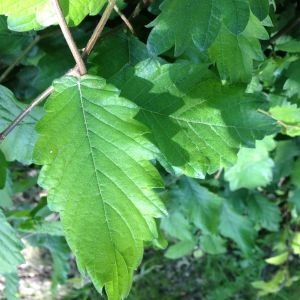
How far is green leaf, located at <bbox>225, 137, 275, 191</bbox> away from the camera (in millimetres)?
1417

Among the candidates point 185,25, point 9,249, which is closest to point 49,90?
point 185,25

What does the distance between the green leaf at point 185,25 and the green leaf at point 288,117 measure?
43 centimetres

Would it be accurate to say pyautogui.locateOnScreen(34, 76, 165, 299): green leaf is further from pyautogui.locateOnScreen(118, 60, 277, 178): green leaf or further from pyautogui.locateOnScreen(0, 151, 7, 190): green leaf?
pyautogui.locateOnScreen(0, 151, 7, 190): green leaf

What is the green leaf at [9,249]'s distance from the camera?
106 cm

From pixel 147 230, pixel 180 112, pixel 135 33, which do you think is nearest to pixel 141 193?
pixel 147 230

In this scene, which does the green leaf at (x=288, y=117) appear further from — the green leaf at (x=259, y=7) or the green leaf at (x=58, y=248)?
the green leaf at (x=58, y=248)

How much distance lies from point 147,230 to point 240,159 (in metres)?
0.76

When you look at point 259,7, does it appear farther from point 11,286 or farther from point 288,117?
point 11,286

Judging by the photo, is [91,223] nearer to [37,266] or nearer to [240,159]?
[240,159]

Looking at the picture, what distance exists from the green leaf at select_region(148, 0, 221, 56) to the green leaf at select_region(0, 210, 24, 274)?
1.60 ft

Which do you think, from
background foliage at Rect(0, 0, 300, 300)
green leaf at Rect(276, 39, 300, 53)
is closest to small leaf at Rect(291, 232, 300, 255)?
background foliage at Rect(0, 0, 300, 300)

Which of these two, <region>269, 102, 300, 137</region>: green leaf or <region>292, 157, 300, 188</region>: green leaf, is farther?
<region>292, 157, 300, 188</region>: green leaf

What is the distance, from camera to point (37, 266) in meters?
2.54

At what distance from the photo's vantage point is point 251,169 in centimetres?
148
